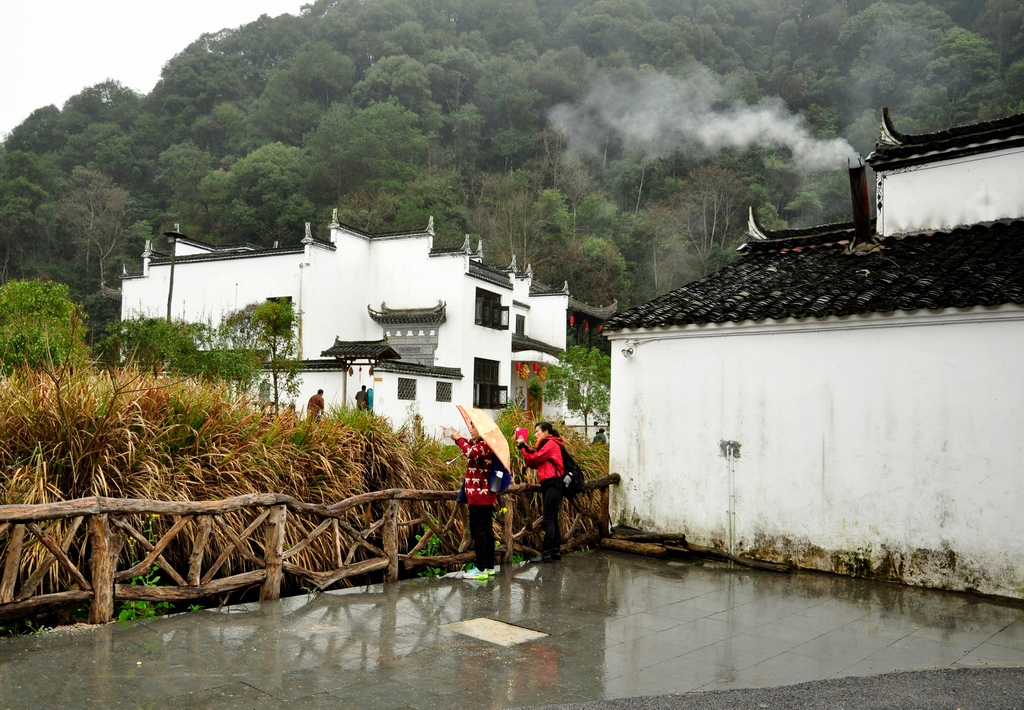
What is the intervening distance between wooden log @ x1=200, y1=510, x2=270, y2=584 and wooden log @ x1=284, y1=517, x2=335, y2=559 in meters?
0.26

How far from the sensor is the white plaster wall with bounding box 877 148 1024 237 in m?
10.7

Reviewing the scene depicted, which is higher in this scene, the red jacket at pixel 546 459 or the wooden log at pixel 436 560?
the red jacket at pixel 546 459

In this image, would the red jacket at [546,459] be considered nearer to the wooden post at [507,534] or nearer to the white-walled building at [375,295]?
the wooden post at [507,534]

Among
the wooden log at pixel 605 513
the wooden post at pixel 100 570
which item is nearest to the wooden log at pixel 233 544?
the wooden post at pixel 100 570

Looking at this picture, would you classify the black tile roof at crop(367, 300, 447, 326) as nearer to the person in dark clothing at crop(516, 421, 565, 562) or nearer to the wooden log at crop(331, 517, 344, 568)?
the person in dark clothing at crop(516, 421, 565, 562)

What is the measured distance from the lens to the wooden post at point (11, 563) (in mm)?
5355

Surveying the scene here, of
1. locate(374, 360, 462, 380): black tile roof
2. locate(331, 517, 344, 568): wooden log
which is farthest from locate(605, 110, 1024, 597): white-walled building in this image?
locate(374, 360, 462, 380): black tile roof

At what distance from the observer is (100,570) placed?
5.76m

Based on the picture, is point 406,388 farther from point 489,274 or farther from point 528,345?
point 528,345

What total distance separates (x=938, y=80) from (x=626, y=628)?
60.4m

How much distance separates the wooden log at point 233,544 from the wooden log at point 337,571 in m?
0.34

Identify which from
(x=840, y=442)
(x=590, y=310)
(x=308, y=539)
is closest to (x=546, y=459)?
(x=308, y=539)

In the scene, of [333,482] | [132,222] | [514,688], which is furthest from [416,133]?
[514,688]

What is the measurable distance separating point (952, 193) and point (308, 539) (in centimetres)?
999
